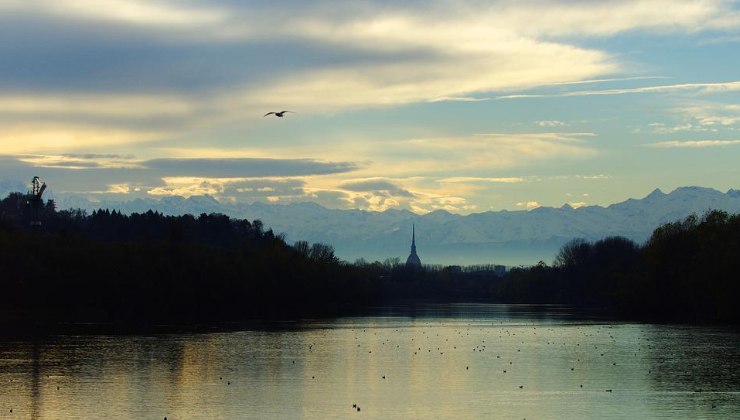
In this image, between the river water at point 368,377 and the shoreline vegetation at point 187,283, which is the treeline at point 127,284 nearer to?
the shoreline vegetation at point 187,283

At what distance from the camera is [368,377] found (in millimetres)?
61750

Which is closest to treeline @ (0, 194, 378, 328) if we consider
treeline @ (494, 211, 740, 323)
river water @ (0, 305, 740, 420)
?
river water @ (0, 305, 740, 420)

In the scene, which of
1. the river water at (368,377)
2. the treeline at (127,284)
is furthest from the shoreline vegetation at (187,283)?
the river water at (368,377)

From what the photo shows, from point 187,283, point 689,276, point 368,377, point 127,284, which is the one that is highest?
point 689,276

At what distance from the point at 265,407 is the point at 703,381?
25394 millimetres

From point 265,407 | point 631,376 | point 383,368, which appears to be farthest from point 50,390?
point 631,376

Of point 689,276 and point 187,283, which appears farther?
point 187,283

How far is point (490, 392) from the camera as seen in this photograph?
178 feet

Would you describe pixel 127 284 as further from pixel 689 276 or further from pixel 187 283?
pixel 689 276

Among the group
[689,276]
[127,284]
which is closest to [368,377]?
[127,284]

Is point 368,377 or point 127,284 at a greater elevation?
point 127,284

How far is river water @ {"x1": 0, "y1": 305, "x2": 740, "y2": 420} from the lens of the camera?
157 feet

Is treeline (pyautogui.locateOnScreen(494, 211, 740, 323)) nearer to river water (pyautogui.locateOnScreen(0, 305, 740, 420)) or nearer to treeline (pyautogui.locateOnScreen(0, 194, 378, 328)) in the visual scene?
river water (pyautogui.locateOnScreen(0, 305, 740, 420))

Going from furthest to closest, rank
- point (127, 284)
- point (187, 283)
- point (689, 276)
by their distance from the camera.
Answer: point (187, 283) < point (127, 284) < point (689, 276)
